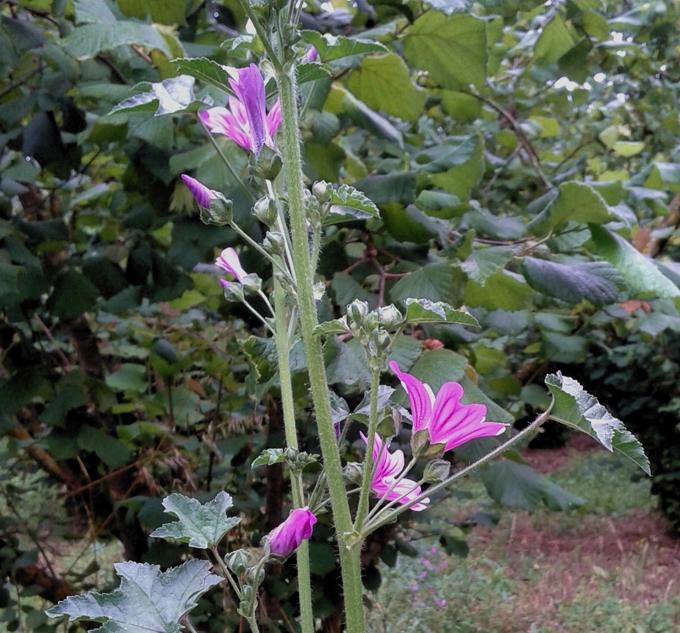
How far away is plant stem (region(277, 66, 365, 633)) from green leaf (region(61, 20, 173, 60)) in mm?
677

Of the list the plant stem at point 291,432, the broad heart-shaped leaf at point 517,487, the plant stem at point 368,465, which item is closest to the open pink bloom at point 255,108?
the plant stem at point 291,432

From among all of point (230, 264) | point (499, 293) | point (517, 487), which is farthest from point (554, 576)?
point (230, 264)

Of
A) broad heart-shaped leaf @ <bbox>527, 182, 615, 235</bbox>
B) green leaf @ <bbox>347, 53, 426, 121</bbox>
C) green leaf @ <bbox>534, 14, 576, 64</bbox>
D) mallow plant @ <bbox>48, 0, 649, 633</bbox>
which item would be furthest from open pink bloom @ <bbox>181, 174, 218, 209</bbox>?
green leaf @ <bbox>534, 14, 576, 64</bbox>

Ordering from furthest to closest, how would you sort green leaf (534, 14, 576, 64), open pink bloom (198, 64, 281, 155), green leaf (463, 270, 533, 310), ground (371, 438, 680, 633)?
ground (371, 438, 680, 633), green leaf (534, 14, 576, 64), green leaf (463, 270, 533, 310), open pink bloom (198, 64, 281, 155)

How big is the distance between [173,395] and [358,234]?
0.73 m

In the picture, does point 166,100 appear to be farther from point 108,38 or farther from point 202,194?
point 108,38

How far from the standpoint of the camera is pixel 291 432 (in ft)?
2.14

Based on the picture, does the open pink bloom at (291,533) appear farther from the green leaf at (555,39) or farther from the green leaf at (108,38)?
the green leaf at (555,39)

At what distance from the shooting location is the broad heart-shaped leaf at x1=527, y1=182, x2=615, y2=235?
1.15 meters

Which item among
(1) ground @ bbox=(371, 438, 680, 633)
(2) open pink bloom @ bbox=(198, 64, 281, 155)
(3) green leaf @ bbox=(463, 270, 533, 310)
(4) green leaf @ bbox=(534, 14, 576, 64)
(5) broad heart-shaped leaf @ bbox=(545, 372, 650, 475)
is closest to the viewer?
(5) broad heart-shaped leaf @ bbox=(545, 372, 650, 475)

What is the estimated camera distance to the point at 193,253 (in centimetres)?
153

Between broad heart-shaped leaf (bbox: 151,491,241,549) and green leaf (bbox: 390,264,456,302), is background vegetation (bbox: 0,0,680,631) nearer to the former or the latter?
green leaf (bbox: 390,264,456,302)

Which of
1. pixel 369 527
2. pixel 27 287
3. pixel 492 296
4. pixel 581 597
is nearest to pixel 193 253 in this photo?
pixel 27 287

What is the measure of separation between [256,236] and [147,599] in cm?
92
